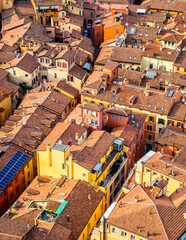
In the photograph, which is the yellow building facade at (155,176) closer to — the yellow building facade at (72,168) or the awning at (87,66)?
the yellow building facade at (72,168)

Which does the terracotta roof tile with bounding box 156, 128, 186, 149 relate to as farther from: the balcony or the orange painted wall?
the orange painted wall

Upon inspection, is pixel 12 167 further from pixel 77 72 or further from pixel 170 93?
pixel 77 72

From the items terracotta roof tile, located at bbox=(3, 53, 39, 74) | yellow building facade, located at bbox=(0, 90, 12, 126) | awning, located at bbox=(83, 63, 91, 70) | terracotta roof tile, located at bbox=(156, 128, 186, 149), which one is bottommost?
terracotta roof tile, located at bbox=(156, 128, 186, 149)

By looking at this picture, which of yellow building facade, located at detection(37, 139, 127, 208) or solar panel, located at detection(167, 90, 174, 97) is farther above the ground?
solar panel, located at detection(167, 90, 174, 97)

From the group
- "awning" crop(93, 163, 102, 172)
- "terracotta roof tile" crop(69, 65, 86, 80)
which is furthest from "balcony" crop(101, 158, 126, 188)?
"terracotta roof tile" crop(69, 65, 86, 80)

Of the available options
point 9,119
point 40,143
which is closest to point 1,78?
point 9,119

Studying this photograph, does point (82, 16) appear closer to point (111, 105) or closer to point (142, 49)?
point (142, 49)

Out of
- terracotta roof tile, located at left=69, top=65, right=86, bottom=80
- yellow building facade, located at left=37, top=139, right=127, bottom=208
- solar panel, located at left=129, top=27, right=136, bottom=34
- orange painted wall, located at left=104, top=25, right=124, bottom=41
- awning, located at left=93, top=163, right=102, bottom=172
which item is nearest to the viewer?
awning, located at left=93, top=163, right=102, bottom=172

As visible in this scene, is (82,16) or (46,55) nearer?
(46,55)

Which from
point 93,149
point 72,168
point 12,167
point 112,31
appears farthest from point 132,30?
point 12,167
